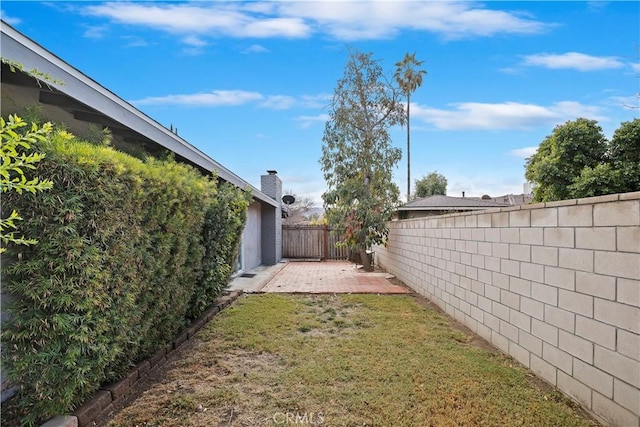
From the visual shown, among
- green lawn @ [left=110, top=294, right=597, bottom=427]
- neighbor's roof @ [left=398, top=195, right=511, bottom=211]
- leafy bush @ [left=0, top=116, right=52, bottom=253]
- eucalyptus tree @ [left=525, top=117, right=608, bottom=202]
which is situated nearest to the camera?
leafy bush @ [left=0, top=116, right=52, bottom=253]

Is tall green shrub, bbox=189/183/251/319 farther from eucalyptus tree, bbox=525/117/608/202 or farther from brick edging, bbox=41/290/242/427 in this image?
eucalyptus tree, bbox=525/117/608/202

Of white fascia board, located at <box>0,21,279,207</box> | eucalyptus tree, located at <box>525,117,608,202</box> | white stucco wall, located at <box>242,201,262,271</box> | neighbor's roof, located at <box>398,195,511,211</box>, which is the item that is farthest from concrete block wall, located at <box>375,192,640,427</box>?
neighbor's roof, located at <box>398,195,511,211</box>

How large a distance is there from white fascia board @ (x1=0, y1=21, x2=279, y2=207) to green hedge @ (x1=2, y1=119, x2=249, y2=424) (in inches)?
22.2

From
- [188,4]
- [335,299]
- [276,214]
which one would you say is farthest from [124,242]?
[276,214]

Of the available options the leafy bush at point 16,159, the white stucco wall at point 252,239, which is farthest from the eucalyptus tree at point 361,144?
the leafy bush at point 16,159

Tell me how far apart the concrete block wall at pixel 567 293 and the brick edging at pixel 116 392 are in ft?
12.8

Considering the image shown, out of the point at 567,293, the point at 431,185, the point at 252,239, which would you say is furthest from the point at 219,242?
the point at 431,185

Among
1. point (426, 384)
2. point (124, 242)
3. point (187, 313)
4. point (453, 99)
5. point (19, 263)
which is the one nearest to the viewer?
point (19, 263)

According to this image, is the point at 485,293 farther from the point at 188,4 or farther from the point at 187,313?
the point at 188,4

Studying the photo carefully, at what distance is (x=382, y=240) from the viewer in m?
11.8

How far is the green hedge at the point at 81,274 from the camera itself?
2.20m

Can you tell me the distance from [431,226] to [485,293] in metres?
2.71

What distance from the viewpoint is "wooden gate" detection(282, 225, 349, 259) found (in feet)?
53.2

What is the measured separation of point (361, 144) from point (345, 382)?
31.7 ft
